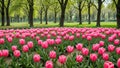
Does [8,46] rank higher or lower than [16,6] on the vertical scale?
lower

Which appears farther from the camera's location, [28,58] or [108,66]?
[28,58]

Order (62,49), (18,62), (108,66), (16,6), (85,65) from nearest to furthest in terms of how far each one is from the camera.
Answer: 1. (108,66)
2. (85,65)
3. (18,62)
4. (62,49)
5. (16,6)

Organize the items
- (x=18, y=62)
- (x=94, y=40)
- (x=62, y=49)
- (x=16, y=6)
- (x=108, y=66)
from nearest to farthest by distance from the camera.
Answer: (x=108, y=66), (x=18, y=62), (x=62, y=49), (x=94, y=40), (x=16, y=6)

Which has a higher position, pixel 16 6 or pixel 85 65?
pixel 16 6

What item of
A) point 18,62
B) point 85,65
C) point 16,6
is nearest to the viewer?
point 85,65

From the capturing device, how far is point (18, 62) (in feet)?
17.8

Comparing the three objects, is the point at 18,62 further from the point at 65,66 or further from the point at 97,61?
the point at 97,61

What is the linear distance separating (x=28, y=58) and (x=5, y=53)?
547mm

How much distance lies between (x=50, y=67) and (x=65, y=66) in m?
1.02

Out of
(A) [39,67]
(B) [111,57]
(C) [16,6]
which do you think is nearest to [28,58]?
(A) [39,67]

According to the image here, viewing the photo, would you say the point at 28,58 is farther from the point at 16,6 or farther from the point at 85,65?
the point at 16,6

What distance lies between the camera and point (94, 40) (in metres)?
8.29

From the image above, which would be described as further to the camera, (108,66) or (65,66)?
(65,66)

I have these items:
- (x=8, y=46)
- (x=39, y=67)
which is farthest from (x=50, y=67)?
(x=8, y=46)
